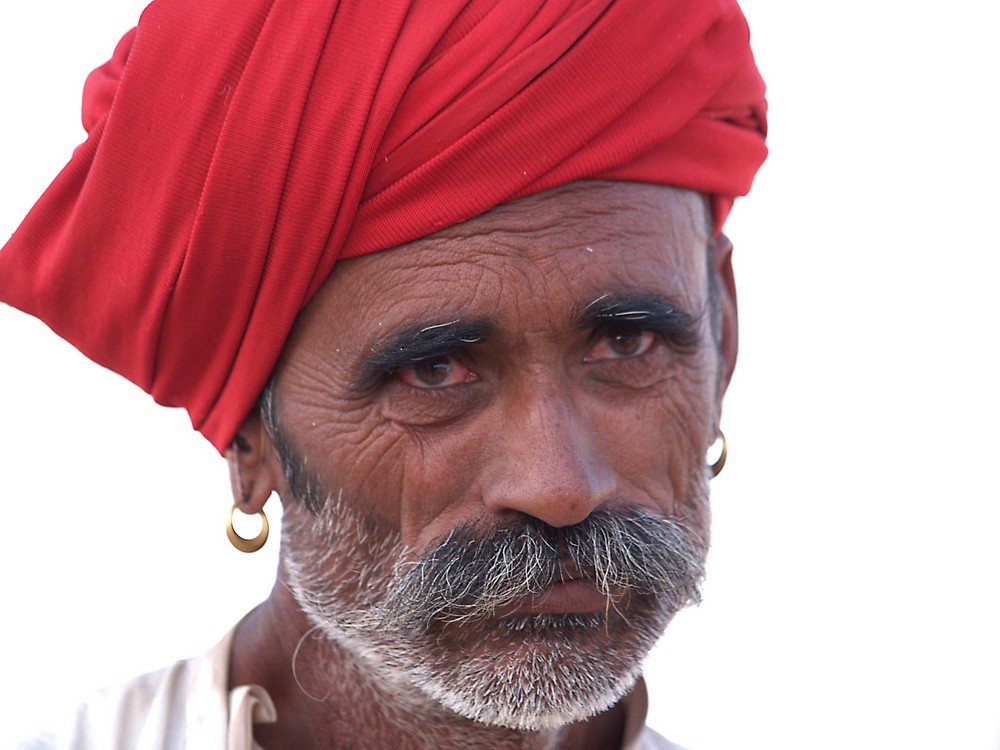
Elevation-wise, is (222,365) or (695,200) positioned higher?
(695,200)

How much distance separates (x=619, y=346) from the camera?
263 cm

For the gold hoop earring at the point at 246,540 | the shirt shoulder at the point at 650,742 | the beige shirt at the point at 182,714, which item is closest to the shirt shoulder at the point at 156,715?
the beige shirt at the point at 182,714

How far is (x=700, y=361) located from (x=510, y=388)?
1.60 ft

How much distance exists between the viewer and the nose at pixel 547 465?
2.38 meters

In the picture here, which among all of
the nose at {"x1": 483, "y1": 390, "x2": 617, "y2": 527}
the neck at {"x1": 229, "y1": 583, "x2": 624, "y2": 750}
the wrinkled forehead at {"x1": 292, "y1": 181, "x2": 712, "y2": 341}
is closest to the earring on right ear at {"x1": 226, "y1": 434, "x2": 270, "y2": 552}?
the neck at {"x1": 229, "y1": 583, "x2": 624, "y2": 750}

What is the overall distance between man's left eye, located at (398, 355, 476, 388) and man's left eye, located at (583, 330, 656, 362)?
23 centimetres

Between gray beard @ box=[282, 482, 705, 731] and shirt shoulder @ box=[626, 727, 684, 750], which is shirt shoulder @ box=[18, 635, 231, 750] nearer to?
gray beard @ box=[282, 482, 705, 731]

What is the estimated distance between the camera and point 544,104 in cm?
246

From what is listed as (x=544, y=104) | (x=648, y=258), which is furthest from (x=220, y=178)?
(x=648, y=258)

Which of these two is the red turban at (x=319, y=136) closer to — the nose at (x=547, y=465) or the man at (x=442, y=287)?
the man at (x=442, y=287)

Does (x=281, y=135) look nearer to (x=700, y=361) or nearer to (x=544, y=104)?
(x=544, y=104)

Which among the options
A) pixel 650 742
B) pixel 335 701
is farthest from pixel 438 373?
pixel 650 742

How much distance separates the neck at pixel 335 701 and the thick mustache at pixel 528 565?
275mm

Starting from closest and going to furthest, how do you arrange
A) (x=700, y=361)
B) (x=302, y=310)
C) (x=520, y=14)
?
(x=520, y=14), (x=302, y=310), (x=700, y=361)
